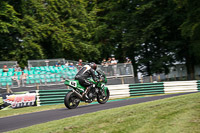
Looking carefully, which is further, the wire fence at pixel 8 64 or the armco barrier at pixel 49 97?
the wire fence at pixel 8 64

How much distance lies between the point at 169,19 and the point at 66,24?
1030cm

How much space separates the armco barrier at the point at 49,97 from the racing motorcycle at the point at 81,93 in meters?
3.79

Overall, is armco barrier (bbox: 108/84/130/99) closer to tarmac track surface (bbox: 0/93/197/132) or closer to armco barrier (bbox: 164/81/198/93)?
armco barrier (bbox: 164/81/198/93)

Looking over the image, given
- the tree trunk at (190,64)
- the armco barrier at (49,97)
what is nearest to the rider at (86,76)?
the armco barrier at (49,97)

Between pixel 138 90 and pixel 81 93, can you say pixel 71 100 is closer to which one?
pixel 81 93

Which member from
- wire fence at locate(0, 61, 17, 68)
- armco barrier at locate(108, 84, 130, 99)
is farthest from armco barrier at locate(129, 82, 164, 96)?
wire fence at locate(0, 61, 17, 68)

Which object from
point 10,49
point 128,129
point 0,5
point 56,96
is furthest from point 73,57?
point 128,129

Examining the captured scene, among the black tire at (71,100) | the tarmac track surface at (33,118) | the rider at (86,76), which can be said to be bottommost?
the tarmac track surface at (33,118)

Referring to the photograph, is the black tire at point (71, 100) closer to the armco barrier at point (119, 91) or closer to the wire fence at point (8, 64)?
the armco barrier at point (119, 91)

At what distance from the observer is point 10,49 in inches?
1033

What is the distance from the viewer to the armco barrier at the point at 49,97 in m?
16.3

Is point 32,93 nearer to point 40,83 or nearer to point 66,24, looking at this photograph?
point 40,83

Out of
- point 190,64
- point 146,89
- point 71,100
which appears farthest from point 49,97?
point 190,64

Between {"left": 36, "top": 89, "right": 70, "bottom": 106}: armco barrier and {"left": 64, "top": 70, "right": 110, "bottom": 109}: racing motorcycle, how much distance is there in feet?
12.4
